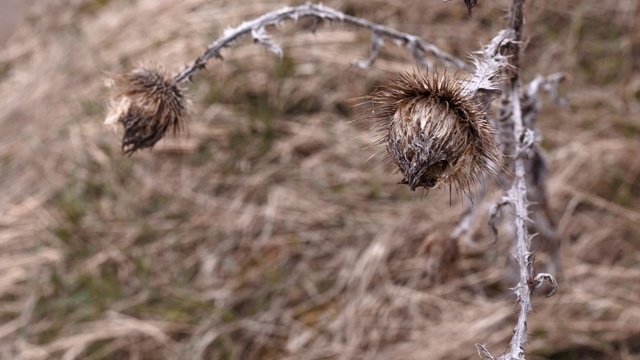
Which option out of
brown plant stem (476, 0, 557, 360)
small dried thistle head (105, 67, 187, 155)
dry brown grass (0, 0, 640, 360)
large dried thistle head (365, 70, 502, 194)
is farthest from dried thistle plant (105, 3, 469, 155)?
dry brown grass (0, 0, 640, 360)

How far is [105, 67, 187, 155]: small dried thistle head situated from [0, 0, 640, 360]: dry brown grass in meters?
0.77

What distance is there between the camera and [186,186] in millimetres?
3256

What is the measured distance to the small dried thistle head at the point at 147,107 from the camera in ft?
4.92

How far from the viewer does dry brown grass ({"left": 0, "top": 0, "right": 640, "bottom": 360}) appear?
2.56 m

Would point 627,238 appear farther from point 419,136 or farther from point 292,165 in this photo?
point 419,136

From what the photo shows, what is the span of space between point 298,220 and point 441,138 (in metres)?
1.91

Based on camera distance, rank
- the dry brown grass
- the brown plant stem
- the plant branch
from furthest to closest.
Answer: the dry brown grass, the plant branch, the brown plant stem

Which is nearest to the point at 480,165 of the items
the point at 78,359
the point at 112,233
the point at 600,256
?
the point at 600,256

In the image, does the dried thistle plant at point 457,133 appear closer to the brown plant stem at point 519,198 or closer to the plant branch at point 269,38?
the brown plant stem at point 519,198

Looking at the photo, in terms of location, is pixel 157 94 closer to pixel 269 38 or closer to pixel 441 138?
pixel 269 38

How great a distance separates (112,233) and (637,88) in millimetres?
2172

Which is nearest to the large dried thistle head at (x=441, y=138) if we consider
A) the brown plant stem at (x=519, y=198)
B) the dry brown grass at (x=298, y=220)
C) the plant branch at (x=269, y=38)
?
the brown plant stem at (x=519, y=198)

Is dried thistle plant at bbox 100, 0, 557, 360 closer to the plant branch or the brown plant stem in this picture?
the brown plant stem

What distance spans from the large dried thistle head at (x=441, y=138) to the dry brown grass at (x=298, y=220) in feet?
2.67
